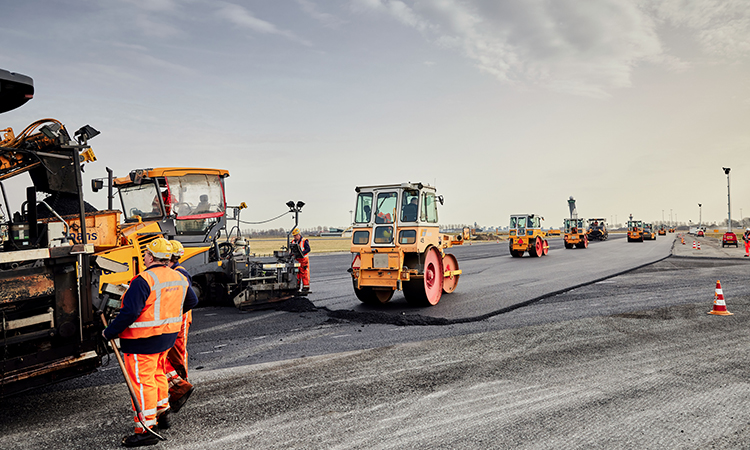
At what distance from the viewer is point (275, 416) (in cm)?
414

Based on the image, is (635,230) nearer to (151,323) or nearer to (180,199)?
(180,199)

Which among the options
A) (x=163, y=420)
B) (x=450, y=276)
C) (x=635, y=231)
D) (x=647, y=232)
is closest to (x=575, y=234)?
(x=635, y=231)

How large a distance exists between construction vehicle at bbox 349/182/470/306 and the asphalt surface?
1154 millimetres

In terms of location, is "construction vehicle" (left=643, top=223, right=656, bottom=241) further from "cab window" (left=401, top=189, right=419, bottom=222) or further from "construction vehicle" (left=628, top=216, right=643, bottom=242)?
"cab window" (left=401, top=189, right=419, bottom=222)

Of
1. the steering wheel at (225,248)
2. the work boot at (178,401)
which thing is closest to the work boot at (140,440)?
the work boot at (178,401)

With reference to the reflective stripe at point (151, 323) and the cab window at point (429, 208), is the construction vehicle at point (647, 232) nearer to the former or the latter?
the cab window at point (429, 208)

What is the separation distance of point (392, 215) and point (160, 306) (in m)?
6.46

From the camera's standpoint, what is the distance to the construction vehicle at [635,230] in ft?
137

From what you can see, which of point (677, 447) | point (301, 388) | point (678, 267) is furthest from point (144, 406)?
point (678, 267)

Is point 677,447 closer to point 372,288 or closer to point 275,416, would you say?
point 275,416

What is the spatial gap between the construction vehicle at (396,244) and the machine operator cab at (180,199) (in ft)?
9.27

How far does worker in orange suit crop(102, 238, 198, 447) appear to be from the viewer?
Result: 142 inches

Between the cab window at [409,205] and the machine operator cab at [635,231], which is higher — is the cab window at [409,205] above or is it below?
above

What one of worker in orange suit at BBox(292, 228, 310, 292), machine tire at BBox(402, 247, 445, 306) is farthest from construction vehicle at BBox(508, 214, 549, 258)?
worker in orange suit at BBox(292, 228, 310, 292)
